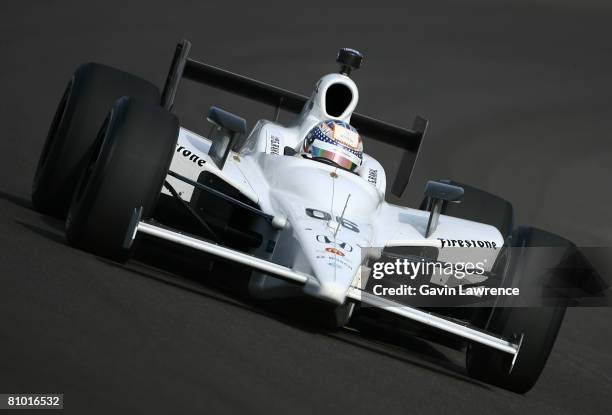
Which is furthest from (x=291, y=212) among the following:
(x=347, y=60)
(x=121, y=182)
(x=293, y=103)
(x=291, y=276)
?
(x=293, y=103)

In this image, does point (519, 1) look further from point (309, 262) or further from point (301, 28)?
point (309, 262)

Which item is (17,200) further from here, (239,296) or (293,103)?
(293,103)

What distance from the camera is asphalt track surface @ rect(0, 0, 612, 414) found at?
599cm

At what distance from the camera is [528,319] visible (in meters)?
8.70

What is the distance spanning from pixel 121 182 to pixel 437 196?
110 inches

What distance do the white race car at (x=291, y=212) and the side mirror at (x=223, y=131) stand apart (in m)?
0.01

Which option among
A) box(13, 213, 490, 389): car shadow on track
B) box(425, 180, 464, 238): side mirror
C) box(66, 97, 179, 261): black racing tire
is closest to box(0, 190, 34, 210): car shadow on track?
box(13, 213, 490, 389): car shadow on track

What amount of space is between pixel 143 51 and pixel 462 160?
20.1 feet

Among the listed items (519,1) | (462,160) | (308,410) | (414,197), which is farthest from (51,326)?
(519,1)

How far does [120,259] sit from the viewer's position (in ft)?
27.9

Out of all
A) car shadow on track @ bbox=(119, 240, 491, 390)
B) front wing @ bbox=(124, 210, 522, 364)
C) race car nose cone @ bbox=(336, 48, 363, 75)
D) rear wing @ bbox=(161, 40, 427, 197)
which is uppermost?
race car nose cone @ bbox=(336, 48, 363, 75)

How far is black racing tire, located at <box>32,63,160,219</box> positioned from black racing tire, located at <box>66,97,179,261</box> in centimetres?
124

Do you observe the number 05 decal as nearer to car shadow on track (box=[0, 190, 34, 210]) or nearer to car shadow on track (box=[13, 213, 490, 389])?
car shadow on track (box=[13, 213, 490, 389])

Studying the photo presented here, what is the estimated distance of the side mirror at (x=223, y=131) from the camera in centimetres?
938
